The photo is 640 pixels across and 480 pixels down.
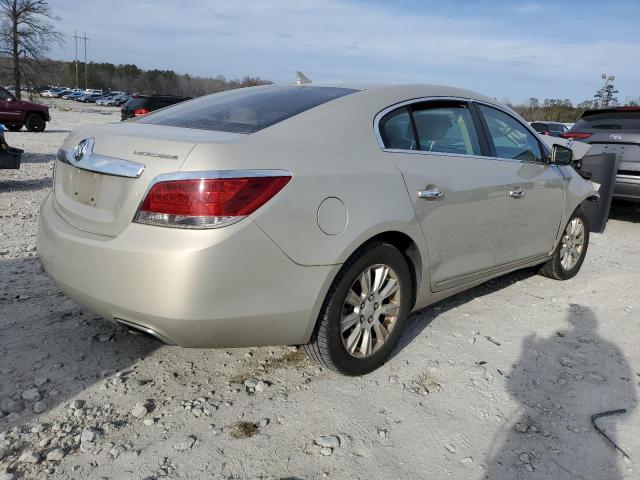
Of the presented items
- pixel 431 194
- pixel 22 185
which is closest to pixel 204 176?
pixel 431 194

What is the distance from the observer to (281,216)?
8.08ft

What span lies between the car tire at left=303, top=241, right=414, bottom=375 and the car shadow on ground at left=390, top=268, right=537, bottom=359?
330 millimetres

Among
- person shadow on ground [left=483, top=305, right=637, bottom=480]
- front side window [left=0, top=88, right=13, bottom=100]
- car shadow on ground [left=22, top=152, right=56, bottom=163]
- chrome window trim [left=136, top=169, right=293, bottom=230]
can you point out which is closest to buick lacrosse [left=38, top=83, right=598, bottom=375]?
chrome window trim [left=136, top=169, right=293, bottom=230]

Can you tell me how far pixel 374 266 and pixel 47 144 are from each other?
15.7m

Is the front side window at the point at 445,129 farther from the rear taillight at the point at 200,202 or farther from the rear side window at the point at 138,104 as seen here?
the rear side window at the point at 138,104

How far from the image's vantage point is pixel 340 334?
288 cm

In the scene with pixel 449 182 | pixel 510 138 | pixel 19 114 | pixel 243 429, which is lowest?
pixel 243 429

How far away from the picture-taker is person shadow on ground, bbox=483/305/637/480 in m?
2.43

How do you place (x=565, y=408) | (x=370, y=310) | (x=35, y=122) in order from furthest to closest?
(x=35, y=122), (x=370, y=310), (x=565, y=408)

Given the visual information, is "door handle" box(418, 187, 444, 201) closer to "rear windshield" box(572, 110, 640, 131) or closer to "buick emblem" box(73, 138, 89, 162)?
"buick emblem" box(73, 138, 89, 162)

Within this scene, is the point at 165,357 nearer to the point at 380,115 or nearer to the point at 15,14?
the point at 380,115

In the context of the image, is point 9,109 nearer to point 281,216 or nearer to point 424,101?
point 424,101

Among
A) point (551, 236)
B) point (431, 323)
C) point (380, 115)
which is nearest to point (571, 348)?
point (431, 323)

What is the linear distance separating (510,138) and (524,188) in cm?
41
